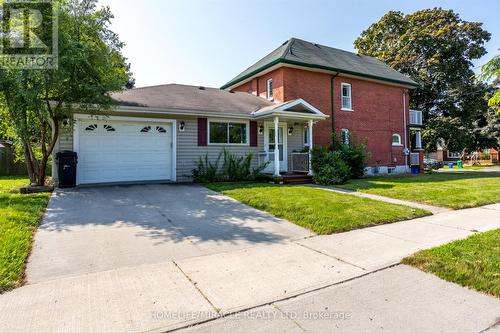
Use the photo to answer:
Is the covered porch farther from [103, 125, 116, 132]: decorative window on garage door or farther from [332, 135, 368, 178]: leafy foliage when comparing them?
[103, 125, 116, 132]: decorative window on garage door

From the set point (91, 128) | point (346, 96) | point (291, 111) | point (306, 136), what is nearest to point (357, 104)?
point (346, 96)

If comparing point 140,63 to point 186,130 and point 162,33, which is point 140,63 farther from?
point 186,130

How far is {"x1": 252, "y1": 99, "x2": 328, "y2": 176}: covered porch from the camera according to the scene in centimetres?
1249

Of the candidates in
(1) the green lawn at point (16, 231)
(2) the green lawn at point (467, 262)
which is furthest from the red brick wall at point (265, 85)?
(2) the green lawn at point (467, 262)

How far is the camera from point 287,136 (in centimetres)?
1449

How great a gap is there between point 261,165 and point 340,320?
1099cm

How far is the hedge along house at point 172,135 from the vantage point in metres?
10.7

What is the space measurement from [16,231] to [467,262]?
6806mm

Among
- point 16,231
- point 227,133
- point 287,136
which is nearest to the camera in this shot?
point 16,231

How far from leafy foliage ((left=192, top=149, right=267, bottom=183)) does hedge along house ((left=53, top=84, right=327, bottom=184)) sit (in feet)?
0.91

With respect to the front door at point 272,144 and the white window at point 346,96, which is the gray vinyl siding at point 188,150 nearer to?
the front door at point 272,144

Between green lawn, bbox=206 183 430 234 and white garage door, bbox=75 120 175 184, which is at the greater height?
white garage door, bbox=75 120 175 184
